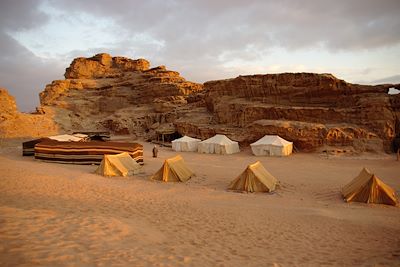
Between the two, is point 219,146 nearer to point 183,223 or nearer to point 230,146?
point 230,146

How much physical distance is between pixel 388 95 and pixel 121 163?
27084mm

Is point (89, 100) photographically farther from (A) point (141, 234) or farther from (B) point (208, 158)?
(A) point (141, 234)

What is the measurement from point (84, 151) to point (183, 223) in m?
14.4

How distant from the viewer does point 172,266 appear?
17.5ft

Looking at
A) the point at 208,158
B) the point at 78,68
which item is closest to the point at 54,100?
the point at 78,68

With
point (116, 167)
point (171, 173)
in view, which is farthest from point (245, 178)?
point (116, 167)

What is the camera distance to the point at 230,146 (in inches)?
1118

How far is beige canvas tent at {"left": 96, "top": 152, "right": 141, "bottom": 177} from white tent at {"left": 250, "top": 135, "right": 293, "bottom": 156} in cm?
1274

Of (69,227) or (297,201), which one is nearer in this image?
(69,227)

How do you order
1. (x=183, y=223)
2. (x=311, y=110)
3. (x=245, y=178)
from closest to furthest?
(x=183, y=223) < (x=245, y=178) < (x=311, y=110)

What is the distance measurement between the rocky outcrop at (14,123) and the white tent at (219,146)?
74.8 feet

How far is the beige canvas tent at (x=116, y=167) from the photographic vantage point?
1678 centimetres

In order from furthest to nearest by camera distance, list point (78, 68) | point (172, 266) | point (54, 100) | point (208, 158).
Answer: point (78, 68) < point (54, 100) < point (208, 158) < point (172, 266)

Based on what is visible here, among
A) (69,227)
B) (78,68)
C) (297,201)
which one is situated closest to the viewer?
(69,227)
